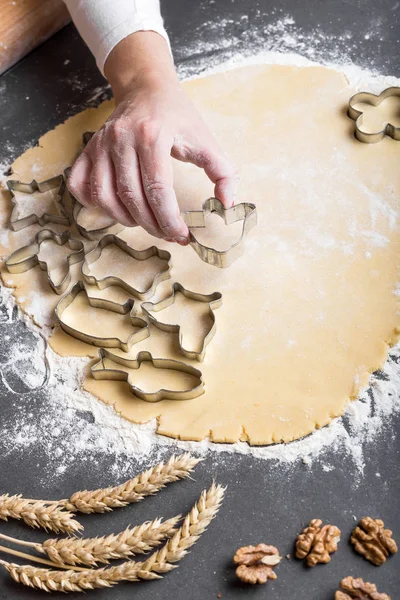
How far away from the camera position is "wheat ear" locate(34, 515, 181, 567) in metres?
1.15

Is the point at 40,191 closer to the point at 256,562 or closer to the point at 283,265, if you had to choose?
the point at 283,265

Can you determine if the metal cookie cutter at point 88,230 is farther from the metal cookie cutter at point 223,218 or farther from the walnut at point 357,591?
the walnut at point 357,591

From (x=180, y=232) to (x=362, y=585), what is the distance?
773mm

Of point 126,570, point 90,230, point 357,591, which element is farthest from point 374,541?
point 90,230

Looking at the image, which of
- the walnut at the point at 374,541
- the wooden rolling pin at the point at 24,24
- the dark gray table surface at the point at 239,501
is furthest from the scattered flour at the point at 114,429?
the wooden rolling pin at the point at 24,24

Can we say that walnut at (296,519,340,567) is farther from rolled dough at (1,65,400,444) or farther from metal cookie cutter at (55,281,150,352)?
metal cookie cutter at (55,281,150,352)

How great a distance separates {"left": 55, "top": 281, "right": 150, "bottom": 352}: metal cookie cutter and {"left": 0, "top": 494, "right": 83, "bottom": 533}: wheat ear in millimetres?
356

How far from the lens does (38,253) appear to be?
1.63 metres

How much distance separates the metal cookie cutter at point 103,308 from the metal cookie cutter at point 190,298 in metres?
0.03

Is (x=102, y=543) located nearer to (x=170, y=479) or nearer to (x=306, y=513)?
(x=170, y=479)

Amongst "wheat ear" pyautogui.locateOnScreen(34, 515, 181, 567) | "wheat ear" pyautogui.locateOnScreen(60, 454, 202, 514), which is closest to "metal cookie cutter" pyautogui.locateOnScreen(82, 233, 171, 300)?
"wheat ear" pyautogui.locateOnScreen(60, 454, 202, 514)

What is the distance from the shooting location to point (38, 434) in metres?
1.38

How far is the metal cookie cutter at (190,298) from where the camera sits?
54.7 inches

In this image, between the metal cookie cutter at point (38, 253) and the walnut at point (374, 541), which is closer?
the walnut at point (374, 541)
